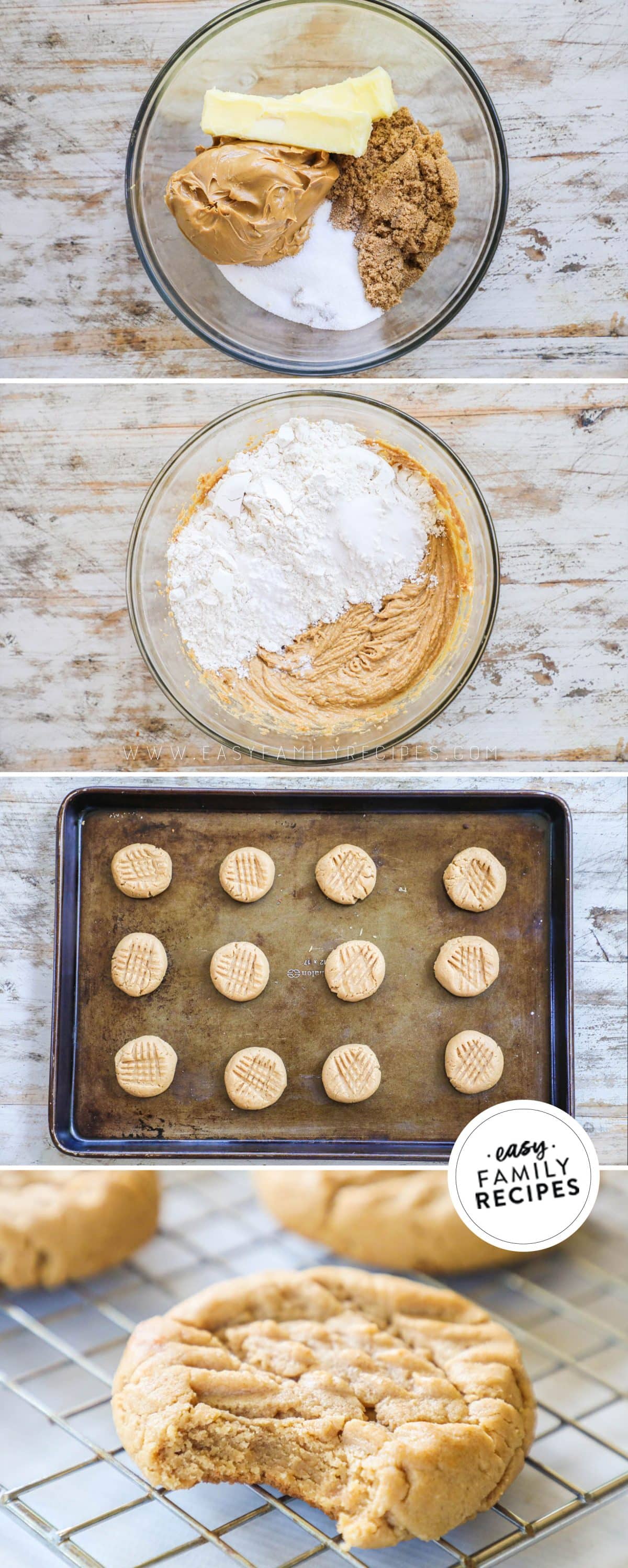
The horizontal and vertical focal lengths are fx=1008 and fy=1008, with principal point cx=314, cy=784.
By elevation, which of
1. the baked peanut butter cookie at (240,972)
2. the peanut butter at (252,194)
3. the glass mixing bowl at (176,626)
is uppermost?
the peanut butter at (252,194)

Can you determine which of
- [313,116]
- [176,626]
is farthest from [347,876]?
[313,116]

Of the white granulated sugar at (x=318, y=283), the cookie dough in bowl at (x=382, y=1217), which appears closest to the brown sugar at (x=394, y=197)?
the white granulated sugar at (x=318, y=283)

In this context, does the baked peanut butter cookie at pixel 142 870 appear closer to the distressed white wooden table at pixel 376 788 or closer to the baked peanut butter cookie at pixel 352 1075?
the distressed white wooden table at pixel 376 788

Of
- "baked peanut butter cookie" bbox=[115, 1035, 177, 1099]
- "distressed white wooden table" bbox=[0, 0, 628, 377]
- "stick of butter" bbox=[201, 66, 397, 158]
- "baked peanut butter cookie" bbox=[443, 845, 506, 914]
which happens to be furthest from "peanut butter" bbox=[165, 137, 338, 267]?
"baked peanut butter cookie" bbox=[115, 1035, 177, 1099]

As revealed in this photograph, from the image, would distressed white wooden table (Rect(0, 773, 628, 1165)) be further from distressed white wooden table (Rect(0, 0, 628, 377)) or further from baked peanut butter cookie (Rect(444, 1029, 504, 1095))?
distressed white wooden table (Rect(0, 0, 628, 377))

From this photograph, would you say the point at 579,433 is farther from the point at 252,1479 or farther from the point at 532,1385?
the point at 252,1479

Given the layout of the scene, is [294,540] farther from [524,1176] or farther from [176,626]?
[524,1176]

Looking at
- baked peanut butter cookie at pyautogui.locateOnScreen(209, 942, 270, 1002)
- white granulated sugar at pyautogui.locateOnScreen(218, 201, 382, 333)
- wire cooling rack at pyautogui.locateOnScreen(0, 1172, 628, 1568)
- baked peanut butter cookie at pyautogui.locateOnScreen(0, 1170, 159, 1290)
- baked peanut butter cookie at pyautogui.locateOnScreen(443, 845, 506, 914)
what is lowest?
wire cooling rack at pyautogui.locateOnScreen(0, 1172, 628, 1568)
